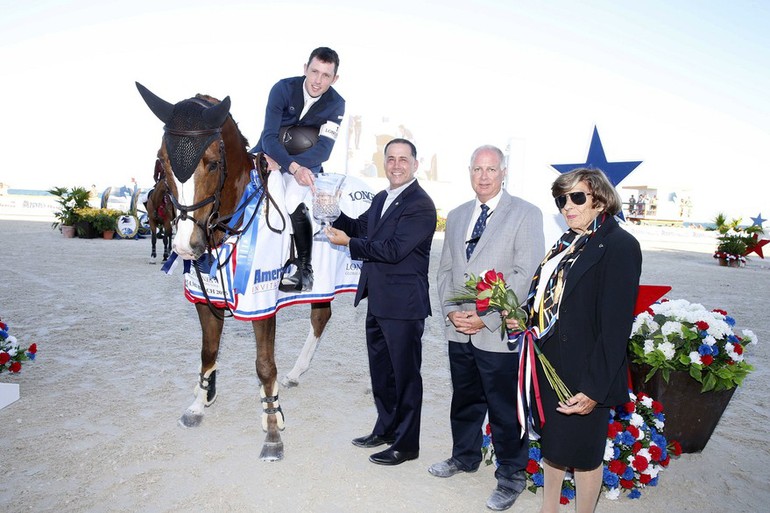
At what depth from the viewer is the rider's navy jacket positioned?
169 inches

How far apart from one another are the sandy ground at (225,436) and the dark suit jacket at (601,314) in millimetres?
1409

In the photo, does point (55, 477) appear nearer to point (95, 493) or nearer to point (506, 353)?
point (95, 493)

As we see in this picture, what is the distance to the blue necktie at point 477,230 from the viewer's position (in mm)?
3635

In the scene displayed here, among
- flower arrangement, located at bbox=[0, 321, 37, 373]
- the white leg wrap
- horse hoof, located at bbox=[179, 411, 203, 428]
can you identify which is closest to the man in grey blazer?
the white leg wrap

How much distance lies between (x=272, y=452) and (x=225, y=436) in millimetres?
592

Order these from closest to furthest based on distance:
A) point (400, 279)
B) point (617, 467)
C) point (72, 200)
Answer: point (617, 467)
point (400, 279)
point (72, 200)

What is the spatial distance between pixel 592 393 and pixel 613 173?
12.3 ft

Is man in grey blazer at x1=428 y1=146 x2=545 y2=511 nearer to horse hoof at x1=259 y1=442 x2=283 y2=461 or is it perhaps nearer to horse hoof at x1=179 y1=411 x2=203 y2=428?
horse hoof at x1=259 y1=442 x2=283 y2=461

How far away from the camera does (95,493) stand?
339cm

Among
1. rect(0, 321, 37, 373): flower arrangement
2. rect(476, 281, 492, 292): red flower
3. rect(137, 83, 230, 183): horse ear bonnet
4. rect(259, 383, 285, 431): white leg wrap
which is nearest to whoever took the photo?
rect(476, 281, 492, 292): red flower

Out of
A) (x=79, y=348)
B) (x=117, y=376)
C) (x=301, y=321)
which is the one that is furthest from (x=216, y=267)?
(x=301, y=321)

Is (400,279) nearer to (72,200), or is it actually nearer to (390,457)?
(390,457)

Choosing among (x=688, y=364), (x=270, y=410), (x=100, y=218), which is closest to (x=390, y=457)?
(x=270, y=410)

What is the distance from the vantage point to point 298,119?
4559 mm
